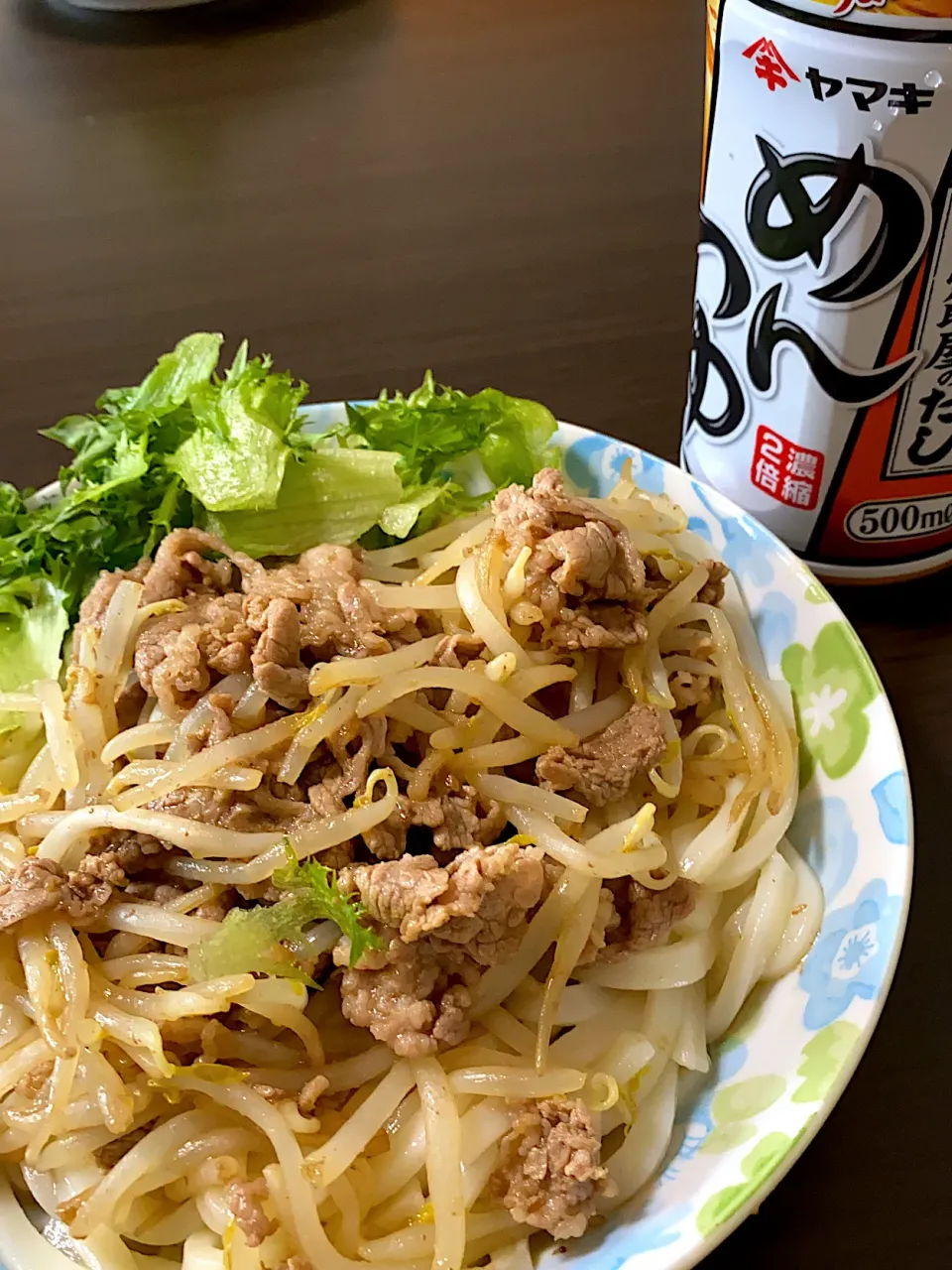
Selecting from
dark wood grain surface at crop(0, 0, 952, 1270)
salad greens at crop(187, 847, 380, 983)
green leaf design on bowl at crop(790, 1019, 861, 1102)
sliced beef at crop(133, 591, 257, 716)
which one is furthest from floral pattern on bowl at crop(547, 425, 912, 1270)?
sliced beef at crop(133, 591, 257, 716)

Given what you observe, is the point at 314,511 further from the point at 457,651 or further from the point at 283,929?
the point at 283,929

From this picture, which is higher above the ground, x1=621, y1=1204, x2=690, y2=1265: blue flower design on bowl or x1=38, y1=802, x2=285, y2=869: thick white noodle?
x1=38, y1=802, x2=285, y2=869: thick white noodle

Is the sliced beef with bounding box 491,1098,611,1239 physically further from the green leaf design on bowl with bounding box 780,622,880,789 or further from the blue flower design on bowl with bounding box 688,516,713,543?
the blue flower design on bowl with bounding box 688,516,713,543

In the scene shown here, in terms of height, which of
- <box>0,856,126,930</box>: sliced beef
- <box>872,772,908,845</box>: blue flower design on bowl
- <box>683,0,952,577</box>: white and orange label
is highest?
<box>683,0,952,577</box>: white and orange label

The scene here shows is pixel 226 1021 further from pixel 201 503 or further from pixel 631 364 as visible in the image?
pixel 631 364

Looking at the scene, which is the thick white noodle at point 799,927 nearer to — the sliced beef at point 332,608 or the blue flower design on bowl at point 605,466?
the sliced beef at point 332,608

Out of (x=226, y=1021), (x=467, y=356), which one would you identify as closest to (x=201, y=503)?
(x=226, y=1021)

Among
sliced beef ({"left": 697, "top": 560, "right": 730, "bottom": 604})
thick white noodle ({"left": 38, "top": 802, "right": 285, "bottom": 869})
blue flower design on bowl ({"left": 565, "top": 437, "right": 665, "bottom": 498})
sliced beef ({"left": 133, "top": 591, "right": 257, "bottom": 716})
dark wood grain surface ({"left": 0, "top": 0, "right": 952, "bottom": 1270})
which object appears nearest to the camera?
thick white noodle ({"left": 38, "top": 802, "right": 285, "bottom": 869})
